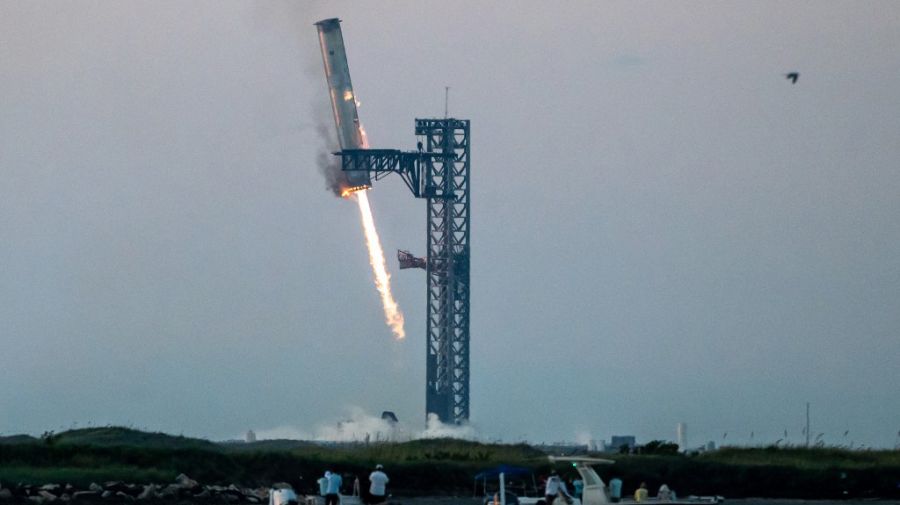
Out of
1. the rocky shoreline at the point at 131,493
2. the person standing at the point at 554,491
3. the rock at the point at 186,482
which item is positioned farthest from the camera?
the rock at the point at 186,482

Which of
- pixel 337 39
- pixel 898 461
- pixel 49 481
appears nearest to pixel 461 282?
pixel 337 39

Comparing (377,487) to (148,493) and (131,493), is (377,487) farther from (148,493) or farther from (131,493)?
(131,493)

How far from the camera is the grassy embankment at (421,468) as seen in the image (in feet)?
202

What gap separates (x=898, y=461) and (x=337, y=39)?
34.9m

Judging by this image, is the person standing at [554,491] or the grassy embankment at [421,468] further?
the grassy embankment at [421,468]

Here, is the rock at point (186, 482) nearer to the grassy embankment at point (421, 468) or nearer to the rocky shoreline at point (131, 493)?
the rocky shoreline at point (131, 493)

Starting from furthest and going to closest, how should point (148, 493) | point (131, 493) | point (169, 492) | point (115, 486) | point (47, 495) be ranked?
point (169, 492) < point (115, 486) < point (148, 493) < point (131, 493) < point (47, 495)

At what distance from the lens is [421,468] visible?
63.3 m

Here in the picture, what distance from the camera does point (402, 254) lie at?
318 ft

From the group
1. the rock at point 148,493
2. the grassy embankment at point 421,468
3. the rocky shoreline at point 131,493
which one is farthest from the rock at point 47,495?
the grassy embankment at point 421,468

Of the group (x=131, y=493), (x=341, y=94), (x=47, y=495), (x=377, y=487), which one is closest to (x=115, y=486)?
(x=131, y=493)

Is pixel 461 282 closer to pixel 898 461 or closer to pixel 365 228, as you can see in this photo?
pixel 365 228

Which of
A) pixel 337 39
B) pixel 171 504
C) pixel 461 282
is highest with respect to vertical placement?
pixel 337 39

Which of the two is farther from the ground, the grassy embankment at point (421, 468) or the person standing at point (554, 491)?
the grassy embankment at point (421, 468)
